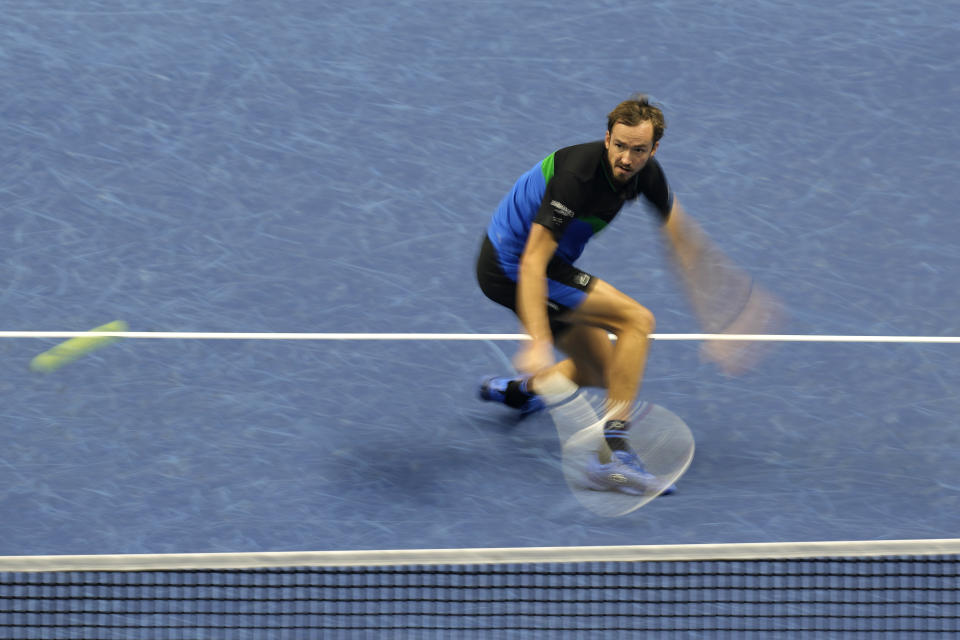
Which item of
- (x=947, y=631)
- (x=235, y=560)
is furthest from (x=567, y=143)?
(x=235, y=560)

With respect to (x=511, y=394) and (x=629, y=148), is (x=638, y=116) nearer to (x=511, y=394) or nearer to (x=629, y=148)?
(x=629, y=148)

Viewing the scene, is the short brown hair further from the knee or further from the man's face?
the knee

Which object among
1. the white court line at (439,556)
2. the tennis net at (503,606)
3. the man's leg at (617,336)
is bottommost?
the tennis net at (503,606)

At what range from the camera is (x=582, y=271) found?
5254 millimetres

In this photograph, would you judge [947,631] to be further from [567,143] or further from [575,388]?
[567,143]

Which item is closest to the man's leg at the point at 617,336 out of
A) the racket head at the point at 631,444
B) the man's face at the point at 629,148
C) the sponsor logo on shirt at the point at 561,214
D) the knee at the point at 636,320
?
the knee at the point at 636,320

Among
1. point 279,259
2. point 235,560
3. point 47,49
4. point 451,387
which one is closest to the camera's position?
point 235,560

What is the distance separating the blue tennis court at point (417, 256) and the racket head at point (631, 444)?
2.9 inches

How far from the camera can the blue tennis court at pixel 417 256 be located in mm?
5422

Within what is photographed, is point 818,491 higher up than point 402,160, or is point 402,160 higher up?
point 402,160

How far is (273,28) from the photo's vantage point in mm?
8492

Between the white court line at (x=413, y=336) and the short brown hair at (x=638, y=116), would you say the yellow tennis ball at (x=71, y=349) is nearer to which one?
the white court line at (x=413, y=336)

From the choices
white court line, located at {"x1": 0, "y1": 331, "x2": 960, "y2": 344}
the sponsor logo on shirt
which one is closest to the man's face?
the sponsor logo on shirt

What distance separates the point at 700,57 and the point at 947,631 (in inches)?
175
